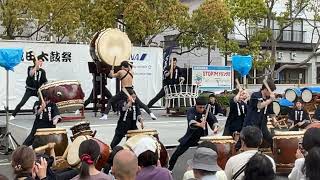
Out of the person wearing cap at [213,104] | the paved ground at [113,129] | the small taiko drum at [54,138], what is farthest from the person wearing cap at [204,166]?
the person wearing cap at [213,104]

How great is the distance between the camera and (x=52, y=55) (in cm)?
1716

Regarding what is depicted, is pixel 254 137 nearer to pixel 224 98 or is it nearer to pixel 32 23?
pixel 224 98

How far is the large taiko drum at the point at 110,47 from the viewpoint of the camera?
46.9ft

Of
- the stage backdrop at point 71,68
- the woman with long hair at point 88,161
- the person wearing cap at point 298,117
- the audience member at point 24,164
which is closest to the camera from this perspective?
the audience member at point 24,164

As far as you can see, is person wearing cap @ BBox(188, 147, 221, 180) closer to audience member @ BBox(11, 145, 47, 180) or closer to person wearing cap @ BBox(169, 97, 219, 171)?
audience member @ BBox(11, 145, 47, 180)

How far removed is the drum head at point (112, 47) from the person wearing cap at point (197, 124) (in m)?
6.13

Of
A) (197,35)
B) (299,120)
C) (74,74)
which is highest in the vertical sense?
(197,35)

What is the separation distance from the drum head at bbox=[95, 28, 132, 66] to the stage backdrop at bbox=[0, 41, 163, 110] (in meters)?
3.03

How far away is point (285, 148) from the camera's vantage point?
8531mm

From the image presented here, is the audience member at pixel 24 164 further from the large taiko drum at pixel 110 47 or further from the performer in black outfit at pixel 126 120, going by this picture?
the large taiko drum at pixel 110 47

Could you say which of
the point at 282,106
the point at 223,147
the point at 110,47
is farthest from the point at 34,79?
the point at 282,106

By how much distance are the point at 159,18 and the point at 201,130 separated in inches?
566

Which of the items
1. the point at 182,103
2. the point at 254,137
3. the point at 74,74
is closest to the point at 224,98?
the point at 182,103

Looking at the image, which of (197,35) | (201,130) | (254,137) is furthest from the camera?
(197,35)
